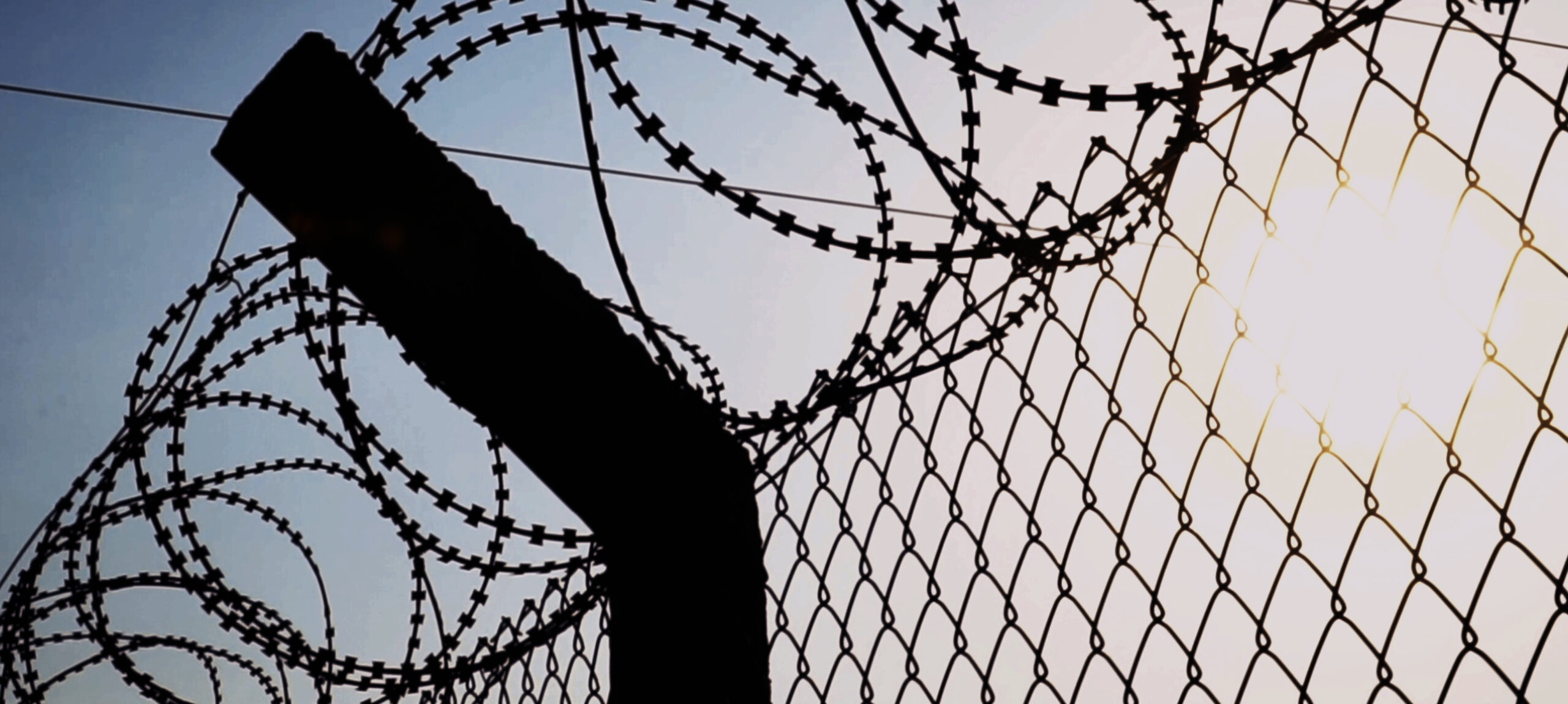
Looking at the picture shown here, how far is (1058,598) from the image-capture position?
238cm

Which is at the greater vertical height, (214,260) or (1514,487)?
(214,260)

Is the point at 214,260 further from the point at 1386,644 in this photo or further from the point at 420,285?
the point at 1386,644

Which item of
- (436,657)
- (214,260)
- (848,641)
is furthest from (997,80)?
(214,260)

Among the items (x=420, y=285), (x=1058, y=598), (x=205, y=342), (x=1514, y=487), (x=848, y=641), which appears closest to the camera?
(x=1514, y=487)

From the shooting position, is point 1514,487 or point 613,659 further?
point 613,659

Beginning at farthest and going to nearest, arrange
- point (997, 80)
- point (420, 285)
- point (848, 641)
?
point (420, 285), point (848, 641), point (997, 80)

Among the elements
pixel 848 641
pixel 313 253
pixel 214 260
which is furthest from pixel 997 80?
pixel 214 260

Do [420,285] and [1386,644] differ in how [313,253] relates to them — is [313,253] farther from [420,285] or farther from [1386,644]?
[1386,644]

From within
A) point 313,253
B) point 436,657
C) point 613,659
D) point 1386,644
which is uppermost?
point 313,253

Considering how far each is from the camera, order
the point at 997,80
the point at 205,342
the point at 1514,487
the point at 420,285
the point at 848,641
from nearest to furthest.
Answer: the point at 1514,487 → the point at 997,80 → the point at 848,641 → the point at 420,285 → the point at 205,342

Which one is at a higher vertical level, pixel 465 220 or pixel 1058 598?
pixel 465 220

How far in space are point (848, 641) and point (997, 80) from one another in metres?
1.04

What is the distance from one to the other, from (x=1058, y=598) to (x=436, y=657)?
198 centimetres

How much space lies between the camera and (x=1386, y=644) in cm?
194
